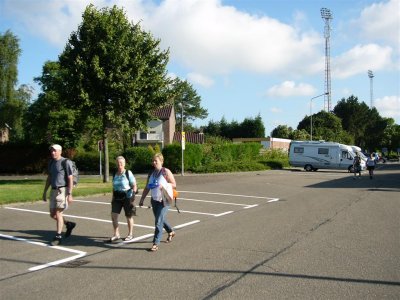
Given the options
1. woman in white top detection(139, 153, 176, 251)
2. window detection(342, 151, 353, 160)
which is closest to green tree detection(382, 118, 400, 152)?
window detection(342, 151, 353, 160)

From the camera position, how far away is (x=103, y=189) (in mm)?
18844

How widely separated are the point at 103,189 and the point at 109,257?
11.8 metres

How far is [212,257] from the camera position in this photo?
287 inches

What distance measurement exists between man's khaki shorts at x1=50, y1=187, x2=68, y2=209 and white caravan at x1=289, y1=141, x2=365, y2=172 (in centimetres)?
3602

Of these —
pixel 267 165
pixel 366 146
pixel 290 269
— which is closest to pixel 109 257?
pixel 290 269

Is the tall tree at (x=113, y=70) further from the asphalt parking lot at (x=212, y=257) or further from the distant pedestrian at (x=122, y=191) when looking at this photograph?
the distant pedestrian at (x=122, y=191)

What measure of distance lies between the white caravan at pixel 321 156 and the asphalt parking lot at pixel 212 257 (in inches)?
1166

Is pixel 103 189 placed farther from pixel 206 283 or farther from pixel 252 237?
pixel 206 283

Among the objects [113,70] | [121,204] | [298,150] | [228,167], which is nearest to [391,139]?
[298,150]

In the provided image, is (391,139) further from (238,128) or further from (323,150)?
(323,150)

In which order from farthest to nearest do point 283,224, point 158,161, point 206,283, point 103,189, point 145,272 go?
point 103,189, point 283,224, point 158,161, point 145,272, point 206,283

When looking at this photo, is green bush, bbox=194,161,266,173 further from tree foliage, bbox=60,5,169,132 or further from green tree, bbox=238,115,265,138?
green tree, bbox=238,115,265,138

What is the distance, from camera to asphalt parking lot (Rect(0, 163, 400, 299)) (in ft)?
18.3

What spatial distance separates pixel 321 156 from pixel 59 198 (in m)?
36.9
